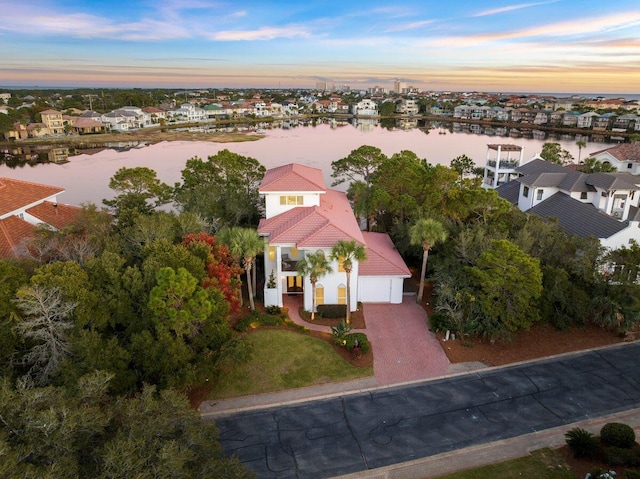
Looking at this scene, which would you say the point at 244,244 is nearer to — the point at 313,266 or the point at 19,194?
the point at 313,266

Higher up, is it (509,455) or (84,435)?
(84,435)

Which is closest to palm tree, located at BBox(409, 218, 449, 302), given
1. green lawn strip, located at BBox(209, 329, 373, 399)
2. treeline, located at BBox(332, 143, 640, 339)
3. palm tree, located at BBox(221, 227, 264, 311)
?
treeline, located at BBox(332, 143, 640, 339)

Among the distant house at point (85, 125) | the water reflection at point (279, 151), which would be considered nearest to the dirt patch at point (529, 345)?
the water reflection at point (279, 151)

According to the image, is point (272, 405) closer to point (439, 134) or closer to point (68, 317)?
point (68, 317)

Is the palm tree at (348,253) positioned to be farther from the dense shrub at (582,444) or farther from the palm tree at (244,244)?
the dense shrub at (582,444)

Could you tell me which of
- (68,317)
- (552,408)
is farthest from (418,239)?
(68,317)

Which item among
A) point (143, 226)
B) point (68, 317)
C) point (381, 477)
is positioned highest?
point (143, 226)

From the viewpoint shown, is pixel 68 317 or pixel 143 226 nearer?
pixel 68 317
